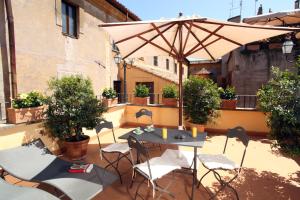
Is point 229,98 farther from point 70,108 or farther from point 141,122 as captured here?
point 70,108

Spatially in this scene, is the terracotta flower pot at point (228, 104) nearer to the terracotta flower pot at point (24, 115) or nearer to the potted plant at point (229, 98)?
the potted plant at point (229, 98)

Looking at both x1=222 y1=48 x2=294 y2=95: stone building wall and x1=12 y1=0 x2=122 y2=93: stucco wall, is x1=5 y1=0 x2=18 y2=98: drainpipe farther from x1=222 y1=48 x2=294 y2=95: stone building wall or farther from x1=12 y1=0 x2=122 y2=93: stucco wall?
x1=222 y1=48 x2=294 y2=95: stone building wall

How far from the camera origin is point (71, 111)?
4.08 metres

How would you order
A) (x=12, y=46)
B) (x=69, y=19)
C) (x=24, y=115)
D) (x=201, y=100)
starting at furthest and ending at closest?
(x=69, y=19)
(x=201, y=100)
(x=12, y=46)
(x=24, y=115)

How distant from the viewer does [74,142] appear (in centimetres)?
424

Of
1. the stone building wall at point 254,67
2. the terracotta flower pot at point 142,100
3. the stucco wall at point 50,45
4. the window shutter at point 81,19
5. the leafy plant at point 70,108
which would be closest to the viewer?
the leafy plant at point 70,108

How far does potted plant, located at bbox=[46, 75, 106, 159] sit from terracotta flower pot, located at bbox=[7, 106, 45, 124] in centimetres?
18

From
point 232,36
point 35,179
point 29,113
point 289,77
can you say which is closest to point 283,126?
point 289,77

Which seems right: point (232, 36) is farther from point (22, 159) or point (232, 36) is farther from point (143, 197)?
point (22, 159)

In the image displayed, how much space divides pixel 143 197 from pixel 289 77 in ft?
9.09

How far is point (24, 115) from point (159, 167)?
2.86 metres

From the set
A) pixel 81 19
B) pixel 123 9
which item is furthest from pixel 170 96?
pixel 123 9

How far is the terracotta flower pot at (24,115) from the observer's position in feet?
11.9


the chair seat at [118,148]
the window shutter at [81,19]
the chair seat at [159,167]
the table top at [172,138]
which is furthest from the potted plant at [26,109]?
the window shutter at [81,19]
